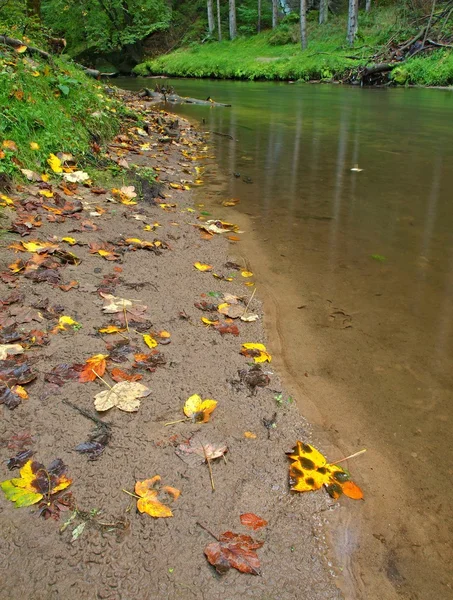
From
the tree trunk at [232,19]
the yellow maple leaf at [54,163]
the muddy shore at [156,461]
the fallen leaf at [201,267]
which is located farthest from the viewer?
the tree trunk at [232,19]

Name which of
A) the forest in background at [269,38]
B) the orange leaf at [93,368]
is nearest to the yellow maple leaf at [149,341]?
the orange leaf at [93,368]

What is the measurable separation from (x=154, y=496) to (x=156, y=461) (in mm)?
141

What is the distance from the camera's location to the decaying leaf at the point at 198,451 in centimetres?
159

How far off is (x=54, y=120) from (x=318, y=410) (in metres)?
4.03

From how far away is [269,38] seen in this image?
102 ft

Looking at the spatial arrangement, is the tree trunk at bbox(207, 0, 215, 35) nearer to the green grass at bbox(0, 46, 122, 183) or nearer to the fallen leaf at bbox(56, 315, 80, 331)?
the green grass at bbox(0, 46, 122, 183)

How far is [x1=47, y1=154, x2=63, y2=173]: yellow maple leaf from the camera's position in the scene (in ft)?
13.8

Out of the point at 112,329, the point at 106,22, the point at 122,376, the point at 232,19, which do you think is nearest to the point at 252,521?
the point at 122,376

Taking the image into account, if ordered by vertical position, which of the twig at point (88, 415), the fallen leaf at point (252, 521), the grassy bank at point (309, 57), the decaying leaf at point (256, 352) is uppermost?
the grassy bank at point (309, 57)

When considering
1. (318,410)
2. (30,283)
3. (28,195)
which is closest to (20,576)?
(318,410)

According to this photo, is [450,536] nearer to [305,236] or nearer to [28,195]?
[305,236]

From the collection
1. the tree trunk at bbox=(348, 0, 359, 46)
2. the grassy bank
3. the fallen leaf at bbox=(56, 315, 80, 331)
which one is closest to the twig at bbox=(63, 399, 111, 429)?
the fallen leaf at bbox=(56, 315, 80, 331)

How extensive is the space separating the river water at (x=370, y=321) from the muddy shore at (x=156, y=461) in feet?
0.51

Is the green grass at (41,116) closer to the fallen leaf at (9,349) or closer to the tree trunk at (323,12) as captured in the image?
the fallen leaf at (9,349)
